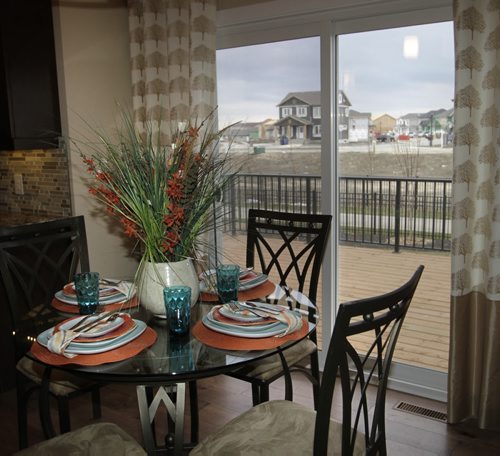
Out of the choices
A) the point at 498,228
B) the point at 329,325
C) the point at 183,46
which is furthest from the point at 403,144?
the point at 183,46

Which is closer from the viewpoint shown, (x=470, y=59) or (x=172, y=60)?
(x=470, y=59)

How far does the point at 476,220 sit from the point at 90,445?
2011 mm

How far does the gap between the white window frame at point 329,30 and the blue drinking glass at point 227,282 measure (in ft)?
4.15

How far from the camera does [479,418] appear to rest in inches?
110

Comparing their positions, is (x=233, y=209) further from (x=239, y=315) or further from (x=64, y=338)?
(x=64, y=338)

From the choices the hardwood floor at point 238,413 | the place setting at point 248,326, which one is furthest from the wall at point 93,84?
the place setting at point 248,326

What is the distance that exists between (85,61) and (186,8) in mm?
770

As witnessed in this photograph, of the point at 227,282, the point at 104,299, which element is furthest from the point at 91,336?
the point at 227,282

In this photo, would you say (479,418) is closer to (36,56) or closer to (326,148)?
(326,148)

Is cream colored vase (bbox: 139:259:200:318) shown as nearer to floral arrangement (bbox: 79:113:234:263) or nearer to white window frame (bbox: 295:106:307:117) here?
floral arrangement (bbox: 79:113:234:263)

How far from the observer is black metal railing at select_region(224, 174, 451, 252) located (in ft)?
10.6

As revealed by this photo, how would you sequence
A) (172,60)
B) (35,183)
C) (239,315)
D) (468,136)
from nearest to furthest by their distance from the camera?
(239,315)
(468,136)
(172,60)
(35,183)

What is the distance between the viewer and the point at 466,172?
8.82 ft

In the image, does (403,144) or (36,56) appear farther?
(36,56)
